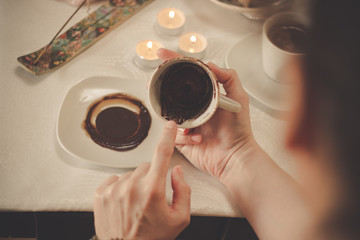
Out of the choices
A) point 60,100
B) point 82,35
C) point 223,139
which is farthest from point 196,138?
point 82,35

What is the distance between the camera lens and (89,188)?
71 centimetres

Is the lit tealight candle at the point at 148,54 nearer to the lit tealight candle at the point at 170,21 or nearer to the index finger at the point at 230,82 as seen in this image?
the lit tealight candle at the point at 170,21

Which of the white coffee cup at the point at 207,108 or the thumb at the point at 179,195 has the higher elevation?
the white coffee cup at the point at 207,108

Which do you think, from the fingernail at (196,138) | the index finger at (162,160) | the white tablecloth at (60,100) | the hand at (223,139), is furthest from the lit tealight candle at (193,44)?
the index finger at (162,160)

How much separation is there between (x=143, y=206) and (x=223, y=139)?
0.31 meters

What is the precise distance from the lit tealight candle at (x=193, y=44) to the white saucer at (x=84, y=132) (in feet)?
0.64

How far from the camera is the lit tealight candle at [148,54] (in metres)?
0.88

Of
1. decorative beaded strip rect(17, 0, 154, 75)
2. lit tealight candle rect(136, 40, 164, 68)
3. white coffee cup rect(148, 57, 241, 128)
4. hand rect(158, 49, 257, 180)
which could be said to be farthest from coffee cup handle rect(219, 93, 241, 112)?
decorative beaded strip rect(17, 0, 154, 75)

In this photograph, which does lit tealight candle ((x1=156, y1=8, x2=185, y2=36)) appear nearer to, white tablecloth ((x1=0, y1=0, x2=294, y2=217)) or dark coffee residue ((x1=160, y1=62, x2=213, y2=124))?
white tablecloth ((x1=0, y1=0, x2=294, y2=217))

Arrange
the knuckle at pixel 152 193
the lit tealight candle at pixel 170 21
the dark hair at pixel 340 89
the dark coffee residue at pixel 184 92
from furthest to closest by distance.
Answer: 1. the lit tealight candle at pixel 170 21
2. the dark coffee residue at pixel 184 92
3. the knuckle at pixel 152 193
4. the dark hair at pixel 340 89

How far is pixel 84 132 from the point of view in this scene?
2.49 feet

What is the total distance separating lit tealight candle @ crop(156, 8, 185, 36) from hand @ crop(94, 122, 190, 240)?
46 centimetres

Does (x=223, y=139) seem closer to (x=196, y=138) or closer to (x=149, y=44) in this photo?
(x=196, y=138)

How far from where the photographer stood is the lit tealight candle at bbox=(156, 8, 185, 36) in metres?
0.96
